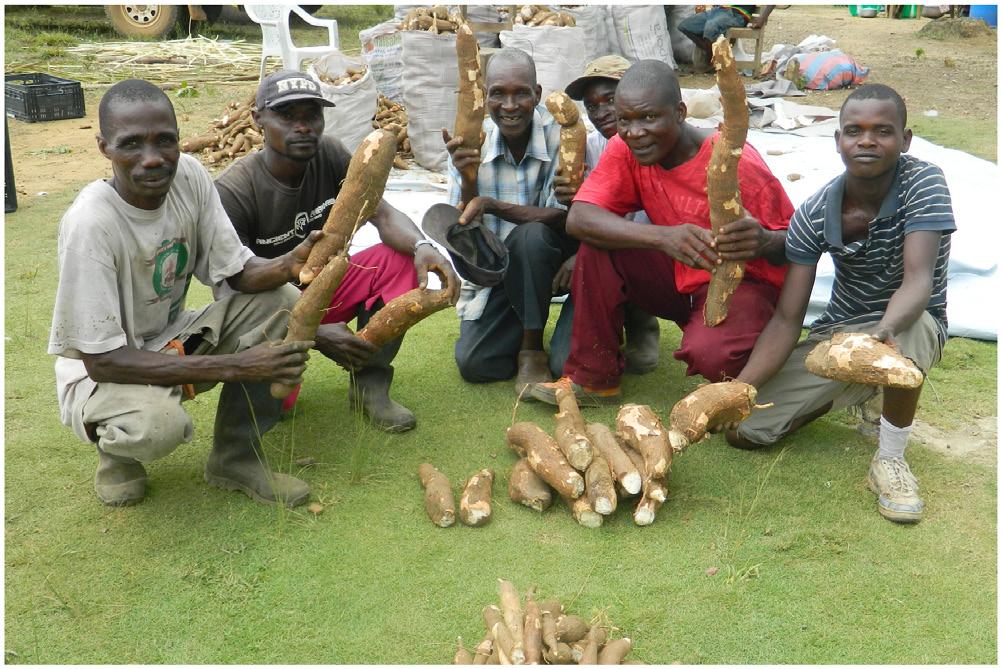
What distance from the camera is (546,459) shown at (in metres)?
2.62

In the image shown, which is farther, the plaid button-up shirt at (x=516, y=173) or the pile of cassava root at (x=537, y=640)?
the plaid button-up shirt at (x=516, y=173)

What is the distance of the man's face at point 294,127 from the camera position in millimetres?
2889

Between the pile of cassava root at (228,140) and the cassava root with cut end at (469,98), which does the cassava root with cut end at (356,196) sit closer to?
the cassava root with cut end at (469,98)

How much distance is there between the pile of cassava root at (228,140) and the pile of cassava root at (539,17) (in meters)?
2.26

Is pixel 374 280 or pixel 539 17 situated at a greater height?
pixel 539 17

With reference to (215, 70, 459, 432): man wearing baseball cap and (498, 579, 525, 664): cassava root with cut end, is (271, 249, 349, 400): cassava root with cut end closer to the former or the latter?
(215, 70, 459, 432): man wearing baseball cap

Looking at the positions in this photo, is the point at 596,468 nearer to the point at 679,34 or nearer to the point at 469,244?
the point at 469,244

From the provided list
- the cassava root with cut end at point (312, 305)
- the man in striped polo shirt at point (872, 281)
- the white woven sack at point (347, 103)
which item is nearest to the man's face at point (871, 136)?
the man in striped polo shirt at point (872, 281)

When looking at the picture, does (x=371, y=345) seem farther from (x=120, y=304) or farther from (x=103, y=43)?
(x=103, y=43)

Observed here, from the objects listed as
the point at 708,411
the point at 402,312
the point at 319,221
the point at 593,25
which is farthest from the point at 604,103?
the point at 593,25

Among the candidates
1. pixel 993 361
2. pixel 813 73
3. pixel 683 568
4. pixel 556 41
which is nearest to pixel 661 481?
pixel 683 568

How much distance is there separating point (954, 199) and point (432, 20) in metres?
3.69

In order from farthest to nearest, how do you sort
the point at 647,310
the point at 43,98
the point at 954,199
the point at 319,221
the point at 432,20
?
the point at 43,98 → the point at 432,20 → the point at 954,199 → the point at 647,310 → the point at 319,221

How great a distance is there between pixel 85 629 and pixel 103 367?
0.67 m
